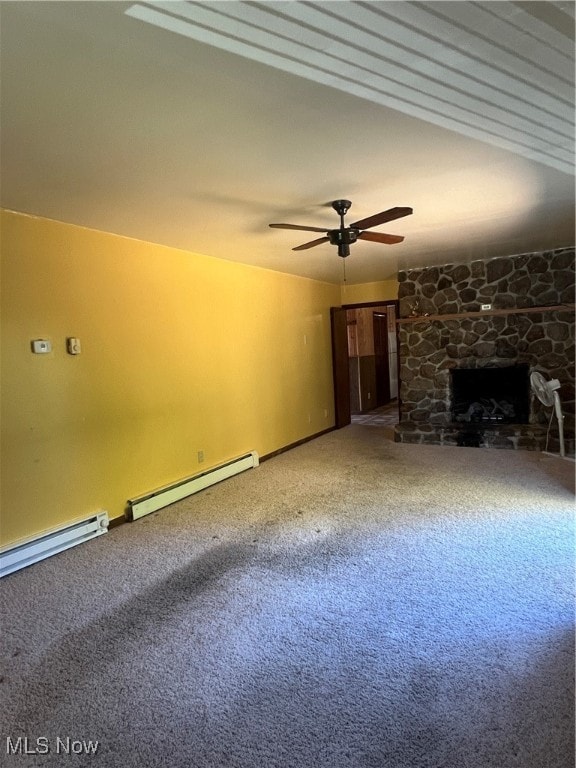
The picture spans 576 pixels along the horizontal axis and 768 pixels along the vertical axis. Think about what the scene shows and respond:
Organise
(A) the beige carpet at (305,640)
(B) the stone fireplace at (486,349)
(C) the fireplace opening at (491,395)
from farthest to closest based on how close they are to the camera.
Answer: (C) the fireplace opening at (491,395) → (B) the stone fireplace at (486,349) → (A) the beige carpet at (305,640)

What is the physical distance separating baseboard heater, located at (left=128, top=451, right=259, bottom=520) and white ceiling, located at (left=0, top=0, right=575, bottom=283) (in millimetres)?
2190

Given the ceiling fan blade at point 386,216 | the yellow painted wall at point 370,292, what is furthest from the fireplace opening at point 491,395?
the ceiling fan blade at point 386,216

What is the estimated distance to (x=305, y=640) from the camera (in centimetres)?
205

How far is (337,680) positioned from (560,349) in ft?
15.5

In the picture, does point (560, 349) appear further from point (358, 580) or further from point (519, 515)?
point (358, 580)

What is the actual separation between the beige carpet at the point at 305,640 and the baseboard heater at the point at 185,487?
12cm

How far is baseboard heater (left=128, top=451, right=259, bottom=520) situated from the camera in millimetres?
3625

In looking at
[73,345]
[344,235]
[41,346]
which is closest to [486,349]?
[344,235]

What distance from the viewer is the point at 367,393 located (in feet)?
27.0

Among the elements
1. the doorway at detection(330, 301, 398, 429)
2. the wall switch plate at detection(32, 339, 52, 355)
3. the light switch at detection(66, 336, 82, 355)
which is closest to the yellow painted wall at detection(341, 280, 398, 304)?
the doorway at detection(330, 301, 398, 429)

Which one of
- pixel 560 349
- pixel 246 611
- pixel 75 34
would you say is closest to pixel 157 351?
pixel 246 611

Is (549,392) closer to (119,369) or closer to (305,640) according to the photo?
(305,640)

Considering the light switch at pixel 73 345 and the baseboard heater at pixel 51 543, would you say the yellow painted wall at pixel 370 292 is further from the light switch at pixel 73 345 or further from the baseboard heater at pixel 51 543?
the baseboard heater at pixel 51 543

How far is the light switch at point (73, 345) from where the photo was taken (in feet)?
10.4
